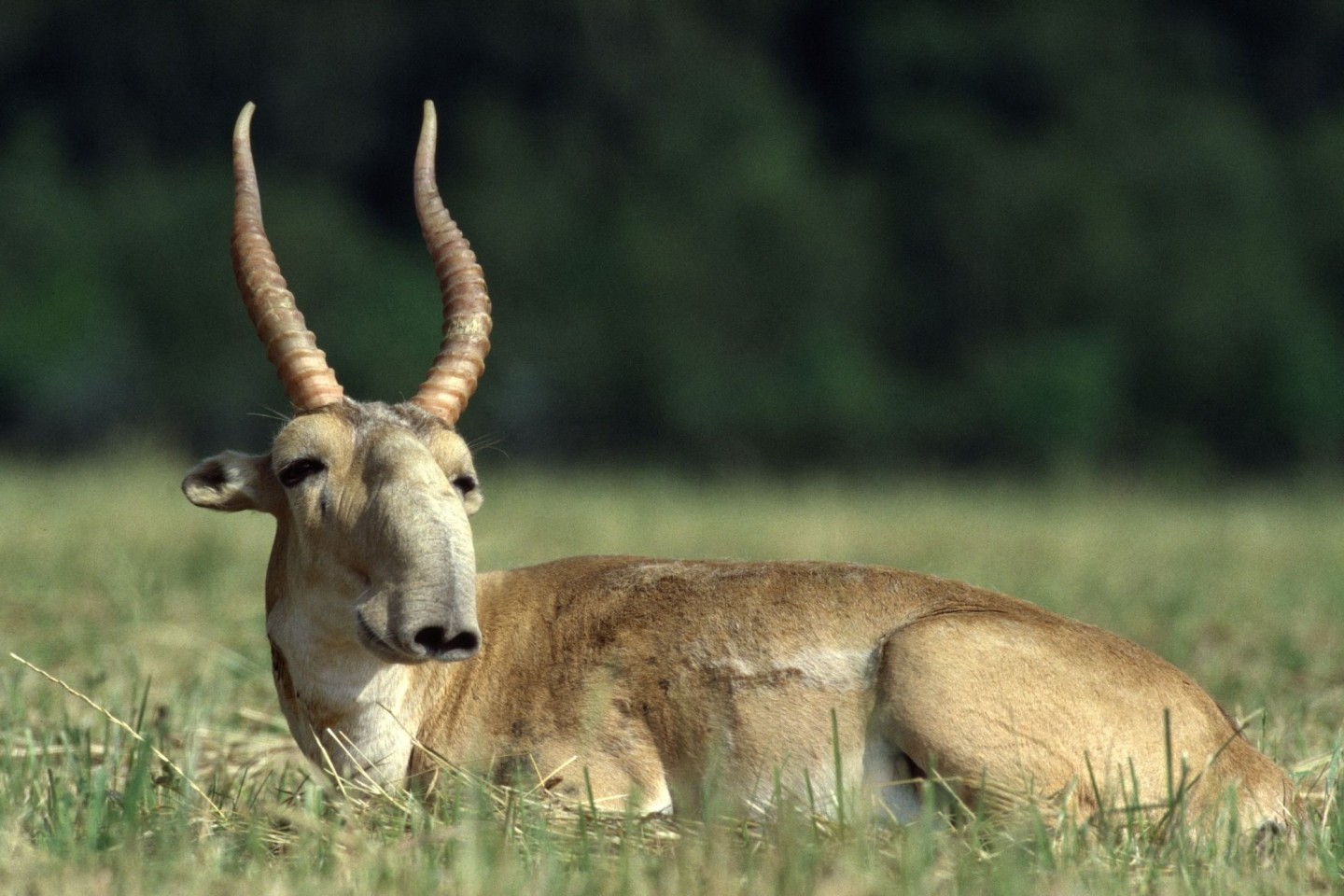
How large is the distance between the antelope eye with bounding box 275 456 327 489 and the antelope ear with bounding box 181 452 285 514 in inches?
7.3

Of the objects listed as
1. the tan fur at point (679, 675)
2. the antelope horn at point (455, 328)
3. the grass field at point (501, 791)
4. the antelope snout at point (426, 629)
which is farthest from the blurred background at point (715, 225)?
the antelope snout at point (426, 629)

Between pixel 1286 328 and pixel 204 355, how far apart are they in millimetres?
23827

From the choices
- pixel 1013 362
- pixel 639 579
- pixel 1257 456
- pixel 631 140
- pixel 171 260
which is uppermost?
pixel 631 140

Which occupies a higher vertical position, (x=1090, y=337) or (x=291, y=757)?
(x=1090, y=337)

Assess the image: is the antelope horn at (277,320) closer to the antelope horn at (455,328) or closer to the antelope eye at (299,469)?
the antelope eye at (299,469)

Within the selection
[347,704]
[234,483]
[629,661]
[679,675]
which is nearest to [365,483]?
[234,483]

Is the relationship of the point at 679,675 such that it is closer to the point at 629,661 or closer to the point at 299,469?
the point at 629,661

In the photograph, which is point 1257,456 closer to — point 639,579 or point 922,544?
point 922,544

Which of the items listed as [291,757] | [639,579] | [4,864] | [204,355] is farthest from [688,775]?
[204,355]

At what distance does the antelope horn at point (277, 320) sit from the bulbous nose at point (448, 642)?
41.3 inches

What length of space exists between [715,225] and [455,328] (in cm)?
3622

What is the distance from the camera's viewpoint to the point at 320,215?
3866 centimetres

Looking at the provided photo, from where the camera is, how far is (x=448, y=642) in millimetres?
4688

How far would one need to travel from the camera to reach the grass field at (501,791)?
400 centimetres
